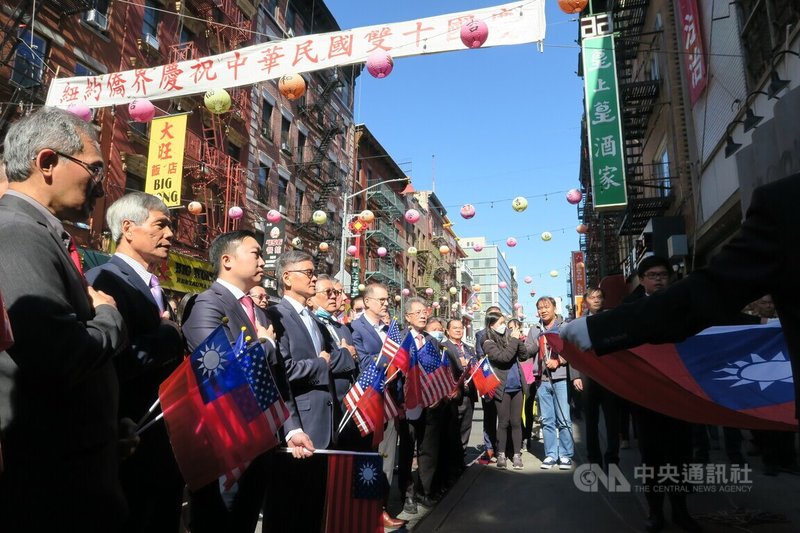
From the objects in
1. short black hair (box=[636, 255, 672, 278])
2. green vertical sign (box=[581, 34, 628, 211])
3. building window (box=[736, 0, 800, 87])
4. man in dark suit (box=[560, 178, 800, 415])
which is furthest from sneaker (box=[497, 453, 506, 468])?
green vertical sign (box=[581, 34, 628, 211])

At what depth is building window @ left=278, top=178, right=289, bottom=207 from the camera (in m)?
27.2

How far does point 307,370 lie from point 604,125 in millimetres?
14405

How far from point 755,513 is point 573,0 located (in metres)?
6.45

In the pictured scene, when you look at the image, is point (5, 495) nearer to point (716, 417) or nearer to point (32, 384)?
point (32, 384)

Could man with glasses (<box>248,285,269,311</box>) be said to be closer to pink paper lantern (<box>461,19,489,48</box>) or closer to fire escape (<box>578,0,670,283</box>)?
pink paper lantern (<box>461,19,489,48</box>)

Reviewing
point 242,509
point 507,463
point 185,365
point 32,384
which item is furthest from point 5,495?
point 507,463

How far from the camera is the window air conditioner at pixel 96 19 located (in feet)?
53.3

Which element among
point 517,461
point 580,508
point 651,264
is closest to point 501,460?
point 517,461

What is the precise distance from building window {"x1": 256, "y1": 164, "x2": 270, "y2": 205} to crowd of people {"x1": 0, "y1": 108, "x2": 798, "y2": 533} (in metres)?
20.6

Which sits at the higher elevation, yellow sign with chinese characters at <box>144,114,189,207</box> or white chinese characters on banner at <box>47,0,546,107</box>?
yellow sign with chinese characters at <box>144,114,189,207</box>

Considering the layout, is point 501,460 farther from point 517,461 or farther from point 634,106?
point 634,106

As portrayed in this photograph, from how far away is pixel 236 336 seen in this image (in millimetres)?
3141

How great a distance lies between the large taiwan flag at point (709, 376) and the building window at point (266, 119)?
24.1 metres

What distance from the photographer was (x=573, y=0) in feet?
24.6
